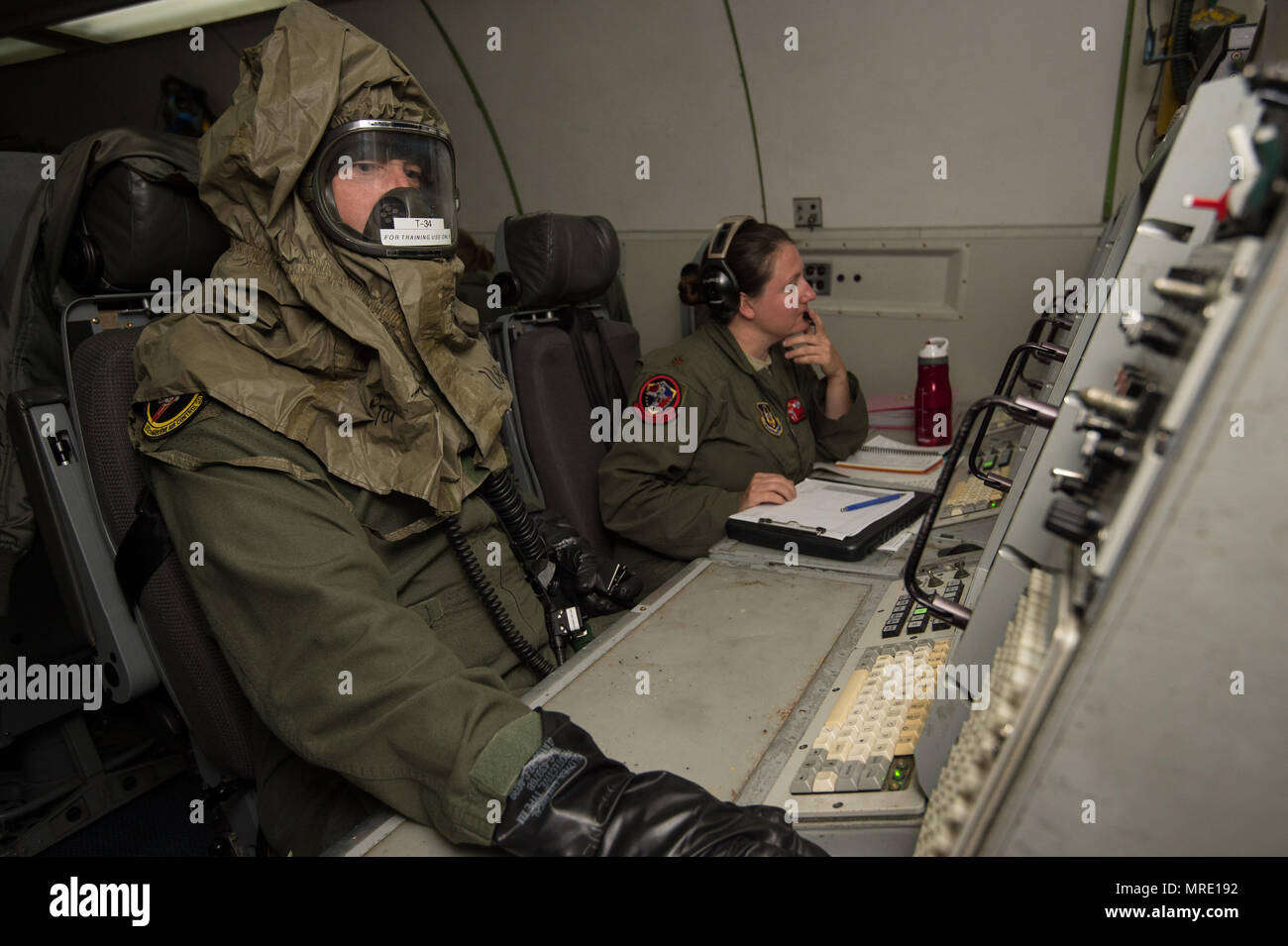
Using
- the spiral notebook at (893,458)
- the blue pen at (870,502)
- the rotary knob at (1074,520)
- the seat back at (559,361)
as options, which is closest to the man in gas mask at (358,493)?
the rotary knob at (1074,520)

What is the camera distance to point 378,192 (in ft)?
4.03

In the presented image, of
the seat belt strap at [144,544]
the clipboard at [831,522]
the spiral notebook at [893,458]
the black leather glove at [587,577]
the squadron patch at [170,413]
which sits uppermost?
the squadron patch at [170,413]

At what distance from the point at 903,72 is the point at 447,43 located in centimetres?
184

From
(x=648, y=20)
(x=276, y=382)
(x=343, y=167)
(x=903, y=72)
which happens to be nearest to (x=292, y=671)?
(x=276, y=382)

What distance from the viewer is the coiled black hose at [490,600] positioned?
1.31m

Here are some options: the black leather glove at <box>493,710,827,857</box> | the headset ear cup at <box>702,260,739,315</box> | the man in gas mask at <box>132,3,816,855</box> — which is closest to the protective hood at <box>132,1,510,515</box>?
the man in gas mask at <box>132,3,816,855</box>

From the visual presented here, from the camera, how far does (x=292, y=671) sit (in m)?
0.97

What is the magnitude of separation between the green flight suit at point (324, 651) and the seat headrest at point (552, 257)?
40.6 inches

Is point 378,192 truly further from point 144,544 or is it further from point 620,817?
point 620,817

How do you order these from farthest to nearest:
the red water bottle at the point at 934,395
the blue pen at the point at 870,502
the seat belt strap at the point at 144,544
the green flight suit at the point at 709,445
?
the red water bottle at the point at 934,395 < the green flight suit at the point at 709,445 < the blue pen at the point at 870,502 < the seat belt strap at the point at 144,544

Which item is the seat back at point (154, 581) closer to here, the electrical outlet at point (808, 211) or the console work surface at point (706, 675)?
the console work surface at point (706, 675)

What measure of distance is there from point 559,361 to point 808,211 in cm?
126

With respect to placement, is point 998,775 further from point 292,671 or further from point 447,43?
point 447,43

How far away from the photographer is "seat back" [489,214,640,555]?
1.99m
